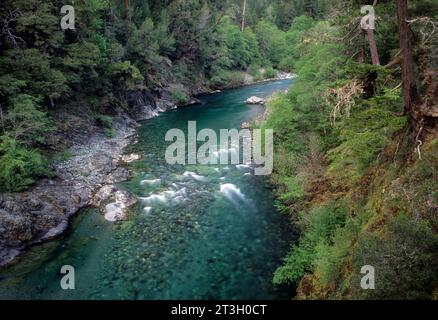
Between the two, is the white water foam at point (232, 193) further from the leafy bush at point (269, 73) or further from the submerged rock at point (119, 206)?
the leafy bush at point (269, 73)

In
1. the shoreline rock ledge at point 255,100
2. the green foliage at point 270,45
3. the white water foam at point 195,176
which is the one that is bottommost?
the white water foam at point 195,176

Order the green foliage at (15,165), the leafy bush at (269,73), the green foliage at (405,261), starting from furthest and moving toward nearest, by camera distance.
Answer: the leafy bush at (269,73) < the green foliage at (15,165) < the green foliage at (405,261)

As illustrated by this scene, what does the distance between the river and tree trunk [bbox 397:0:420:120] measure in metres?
5.78

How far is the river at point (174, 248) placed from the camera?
33.7ft

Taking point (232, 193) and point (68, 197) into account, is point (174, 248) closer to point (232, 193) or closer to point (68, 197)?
point (232, 193)

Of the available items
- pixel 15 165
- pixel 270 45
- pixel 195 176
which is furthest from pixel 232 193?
pixel 270 45

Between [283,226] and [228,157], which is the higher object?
[228,157]

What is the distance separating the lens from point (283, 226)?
522 inches

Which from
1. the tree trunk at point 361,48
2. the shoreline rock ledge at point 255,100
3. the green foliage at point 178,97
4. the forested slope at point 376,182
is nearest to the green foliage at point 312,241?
the forested slope at point 376,182

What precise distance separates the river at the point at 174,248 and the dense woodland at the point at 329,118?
0.95m

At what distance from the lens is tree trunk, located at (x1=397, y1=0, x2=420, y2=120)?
763 centimetres
